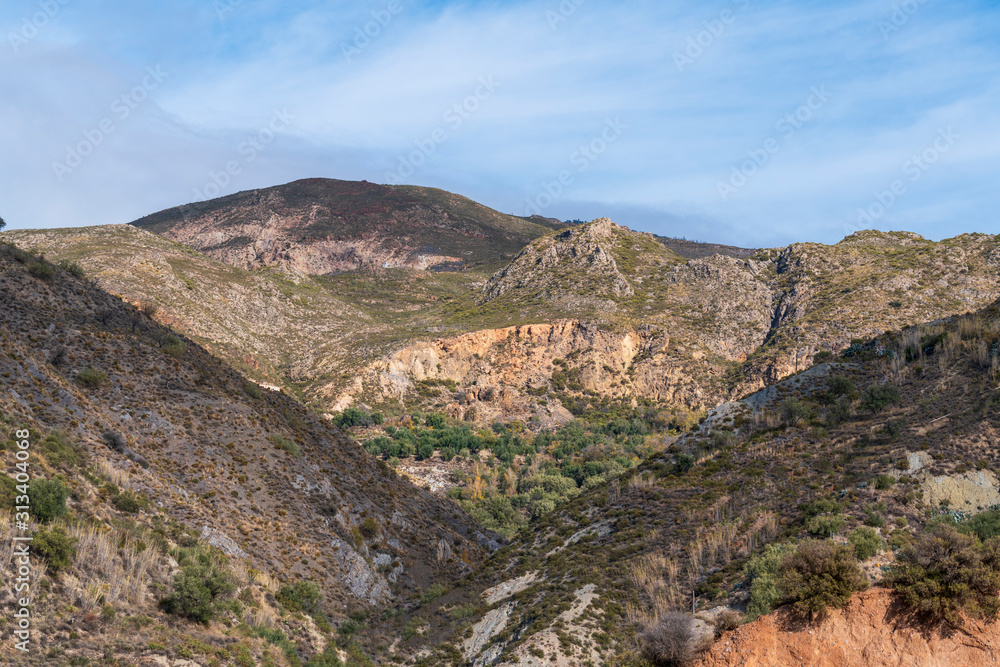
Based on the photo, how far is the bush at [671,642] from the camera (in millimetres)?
16281

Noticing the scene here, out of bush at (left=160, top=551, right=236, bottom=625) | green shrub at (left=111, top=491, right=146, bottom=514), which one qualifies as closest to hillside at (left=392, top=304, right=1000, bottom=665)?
bush at (left=160, top=551, right=236, bottom=625)

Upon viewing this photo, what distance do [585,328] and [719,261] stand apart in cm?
3125

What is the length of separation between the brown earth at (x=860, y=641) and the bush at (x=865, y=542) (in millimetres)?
1620

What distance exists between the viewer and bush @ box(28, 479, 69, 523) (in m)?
17.6

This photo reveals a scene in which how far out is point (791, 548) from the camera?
1856cm

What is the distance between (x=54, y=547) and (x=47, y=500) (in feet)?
5.69

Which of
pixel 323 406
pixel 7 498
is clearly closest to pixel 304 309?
pixel 323 406

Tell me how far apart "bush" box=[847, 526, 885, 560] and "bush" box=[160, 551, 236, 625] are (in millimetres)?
17290

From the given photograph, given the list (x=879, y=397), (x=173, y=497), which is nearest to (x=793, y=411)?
(x=879, y=397)

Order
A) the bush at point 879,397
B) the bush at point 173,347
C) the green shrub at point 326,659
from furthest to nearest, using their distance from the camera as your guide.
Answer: the bush at point 173,347, the bush at point 879,397, the green shrub at point 326,659

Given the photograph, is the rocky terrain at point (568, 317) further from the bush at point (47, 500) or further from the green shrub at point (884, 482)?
the bush at point (47, 500)

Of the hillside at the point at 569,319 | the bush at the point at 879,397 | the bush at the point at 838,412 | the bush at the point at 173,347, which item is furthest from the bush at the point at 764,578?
the hillside at the point at 569,319

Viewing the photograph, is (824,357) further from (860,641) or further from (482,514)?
(482,514)

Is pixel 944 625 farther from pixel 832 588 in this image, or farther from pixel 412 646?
pixel 412 646
